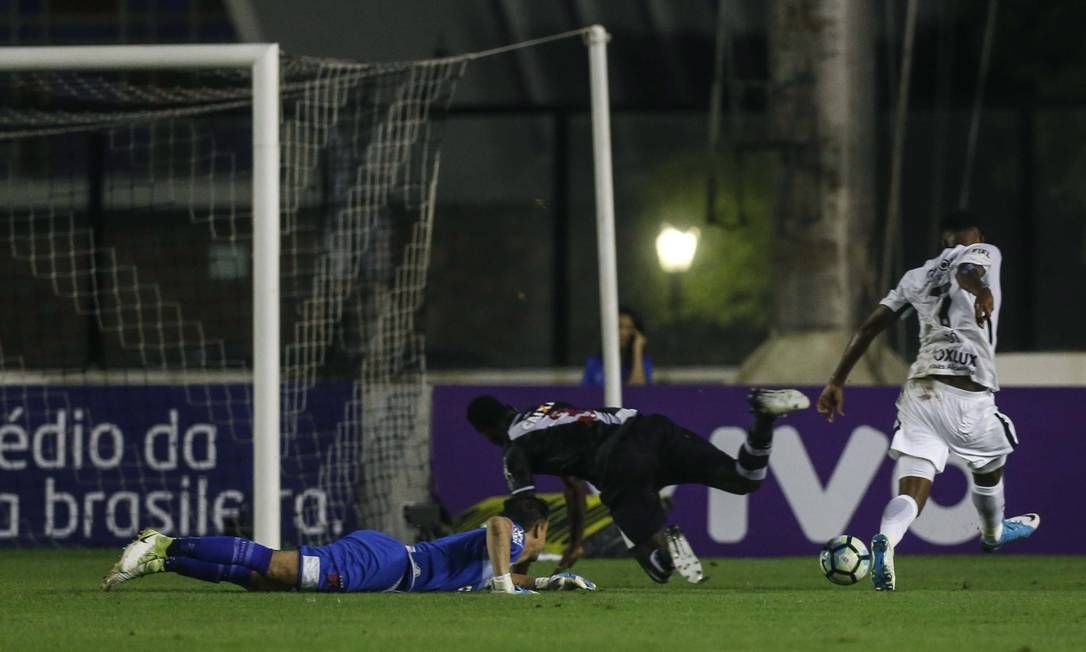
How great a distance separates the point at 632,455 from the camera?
37.5 feet

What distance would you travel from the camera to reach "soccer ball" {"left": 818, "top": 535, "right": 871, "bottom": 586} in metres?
10.6

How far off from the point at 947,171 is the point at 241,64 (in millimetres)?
10771

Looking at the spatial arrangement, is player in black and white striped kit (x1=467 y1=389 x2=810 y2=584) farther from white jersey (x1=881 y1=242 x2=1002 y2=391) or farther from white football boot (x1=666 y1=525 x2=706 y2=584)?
white jersey (x1=881 y1=242 x2=1002 y2=391)

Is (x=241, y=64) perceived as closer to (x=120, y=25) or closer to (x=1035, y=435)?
(x=1035, y=435)

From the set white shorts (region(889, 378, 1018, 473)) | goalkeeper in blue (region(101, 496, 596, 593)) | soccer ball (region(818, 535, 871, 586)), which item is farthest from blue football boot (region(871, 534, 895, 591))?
goalkeeper in blue (region(101, 496, 596, 593))

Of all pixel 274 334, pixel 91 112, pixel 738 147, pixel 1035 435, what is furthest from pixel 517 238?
pixel 274 334

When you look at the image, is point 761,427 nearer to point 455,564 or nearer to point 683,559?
point 683,559

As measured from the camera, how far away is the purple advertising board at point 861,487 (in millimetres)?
15141

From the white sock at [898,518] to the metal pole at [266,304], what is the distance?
145 inches

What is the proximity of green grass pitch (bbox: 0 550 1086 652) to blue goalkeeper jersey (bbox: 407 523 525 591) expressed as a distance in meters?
0.18

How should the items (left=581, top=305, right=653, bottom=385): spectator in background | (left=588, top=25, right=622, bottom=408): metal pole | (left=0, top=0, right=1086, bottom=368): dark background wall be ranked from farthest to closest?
(left=0, top=0, right=1086, bottom=368): dark background wall → (left=581, top=305, right=653, bottom=385): spectator in background → (left=588, top=25, right=622, bottom=408): metal pole

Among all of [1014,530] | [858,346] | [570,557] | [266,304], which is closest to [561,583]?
[570,557]

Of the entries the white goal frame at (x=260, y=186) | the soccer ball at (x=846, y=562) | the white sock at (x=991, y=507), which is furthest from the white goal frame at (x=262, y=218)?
the white sock at (x=991, y=507)

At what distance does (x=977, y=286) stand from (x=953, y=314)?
0.20m
